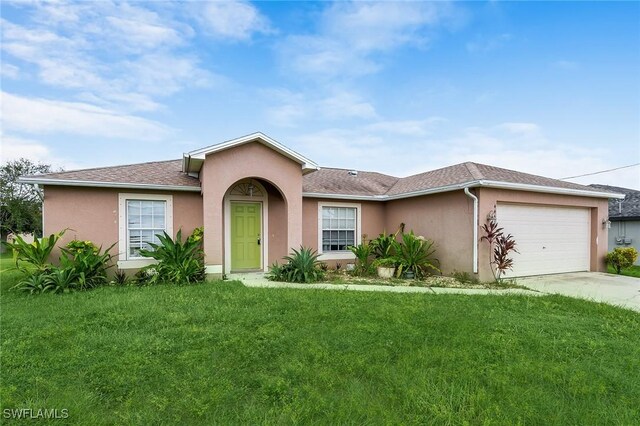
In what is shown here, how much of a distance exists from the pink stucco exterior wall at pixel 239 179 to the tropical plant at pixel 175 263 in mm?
A: 431

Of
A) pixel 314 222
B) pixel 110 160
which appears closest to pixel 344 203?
pixel 314 222

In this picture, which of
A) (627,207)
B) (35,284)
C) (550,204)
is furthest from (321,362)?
(627,207)

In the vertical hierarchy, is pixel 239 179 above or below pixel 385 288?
above

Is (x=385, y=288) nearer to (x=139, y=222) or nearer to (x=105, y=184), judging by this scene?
(x=139, y=222)

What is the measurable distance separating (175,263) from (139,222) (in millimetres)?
2074

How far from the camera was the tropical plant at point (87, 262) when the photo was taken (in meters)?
7.89

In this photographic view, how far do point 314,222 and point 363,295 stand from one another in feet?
16.6

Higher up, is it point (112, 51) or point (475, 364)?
point (112, 51)

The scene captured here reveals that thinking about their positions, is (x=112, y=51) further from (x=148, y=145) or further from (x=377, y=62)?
(x=377, y=62)

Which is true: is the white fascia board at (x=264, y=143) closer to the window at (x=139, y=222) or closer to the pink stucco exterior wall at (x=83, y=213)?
the window at (x=139, y=222)

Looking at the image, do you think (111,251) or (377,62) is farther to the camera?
(377,62)

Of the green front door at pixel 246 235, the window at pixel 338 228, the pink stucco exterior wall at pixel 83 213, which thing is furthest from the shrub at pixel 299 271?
the pink stucco exterior wall at pixel 83 213

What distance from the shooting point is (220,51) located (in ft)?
36.3

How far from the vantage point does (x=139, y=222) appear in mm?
9555
